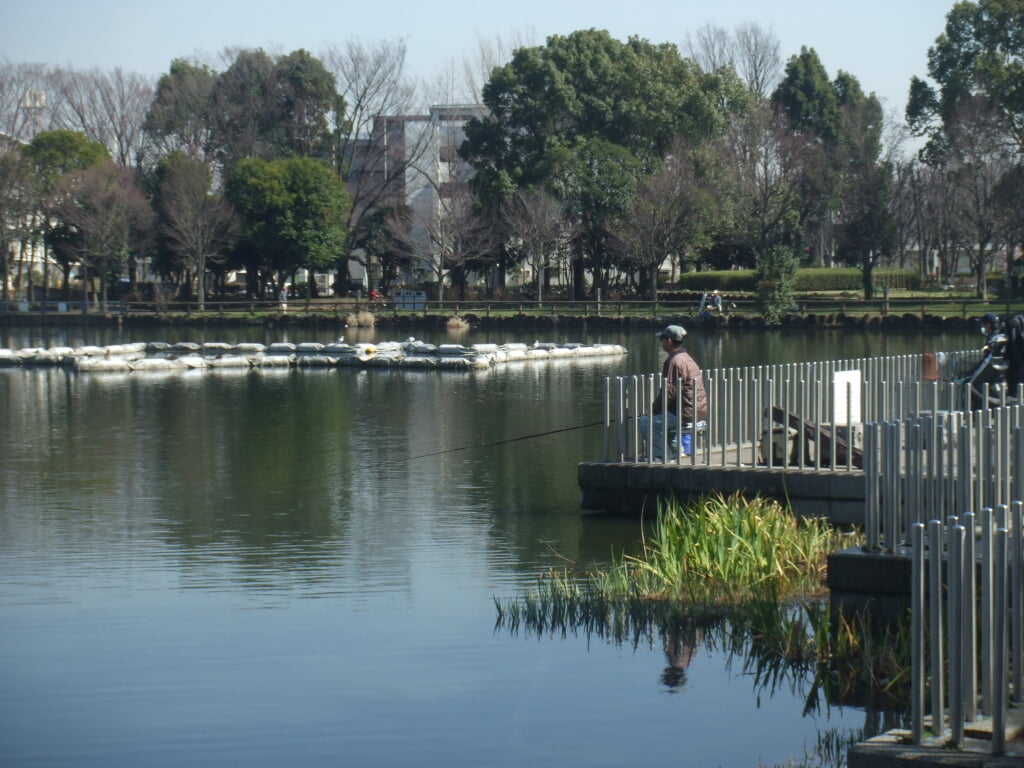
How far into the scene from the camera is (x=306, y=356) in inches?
1565

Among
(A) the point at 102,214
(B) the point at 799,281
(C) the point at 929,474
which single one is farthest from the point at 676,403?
(A) the point at 102,214

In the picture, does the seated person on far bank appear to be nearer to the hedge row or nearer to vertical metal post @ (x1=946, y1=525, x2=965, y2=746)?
vertical metal post @ (x1=946, y1=525, x2=965, y2=746)

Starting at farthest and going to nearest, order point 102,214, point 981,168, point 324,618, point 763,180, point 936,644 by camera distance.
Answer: point 102,214 → point 763,180 → point 981,168 → point 324,618 → point 936,644

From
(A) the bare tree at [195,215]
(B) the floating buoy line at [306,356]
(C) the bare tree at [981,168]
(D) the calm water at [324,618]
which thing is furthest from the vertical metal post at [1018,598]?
(A) the bare tree at [195,215]

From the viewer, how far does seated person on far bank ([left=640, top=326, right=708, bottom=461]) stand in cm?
1351

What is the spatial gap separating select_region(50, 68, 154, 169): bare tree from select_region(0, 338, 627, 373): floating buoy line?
131ft

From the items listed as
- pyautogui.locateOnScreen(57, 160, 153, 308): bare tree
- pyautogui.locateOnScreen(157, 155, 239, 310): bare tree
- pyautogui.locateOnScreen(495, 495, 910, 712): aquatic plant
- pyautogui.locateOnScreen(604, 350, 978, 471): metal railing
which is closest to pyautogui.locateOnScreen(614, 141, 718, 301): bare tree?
pyautogui.locateOnScreen(157, 155, 239, 310): bare tree

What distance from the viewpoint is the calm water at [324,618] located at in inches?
304

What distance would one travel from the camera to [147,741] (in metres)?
7.75

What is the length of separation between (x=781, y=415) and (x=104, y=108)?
238 ft

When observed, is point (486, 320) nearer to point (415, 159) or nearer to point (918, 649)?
point (415, 159)

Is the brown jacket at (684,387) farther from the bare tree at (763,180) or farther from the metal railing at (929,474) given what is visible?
the bare tree at (763,180)

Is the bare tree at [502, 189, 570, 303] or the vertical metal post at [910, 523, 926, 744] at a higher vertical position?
the bare tree at [502, 189, 570, 303]

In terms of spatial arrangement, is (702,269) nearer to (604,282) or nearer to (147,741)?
(604,282)
